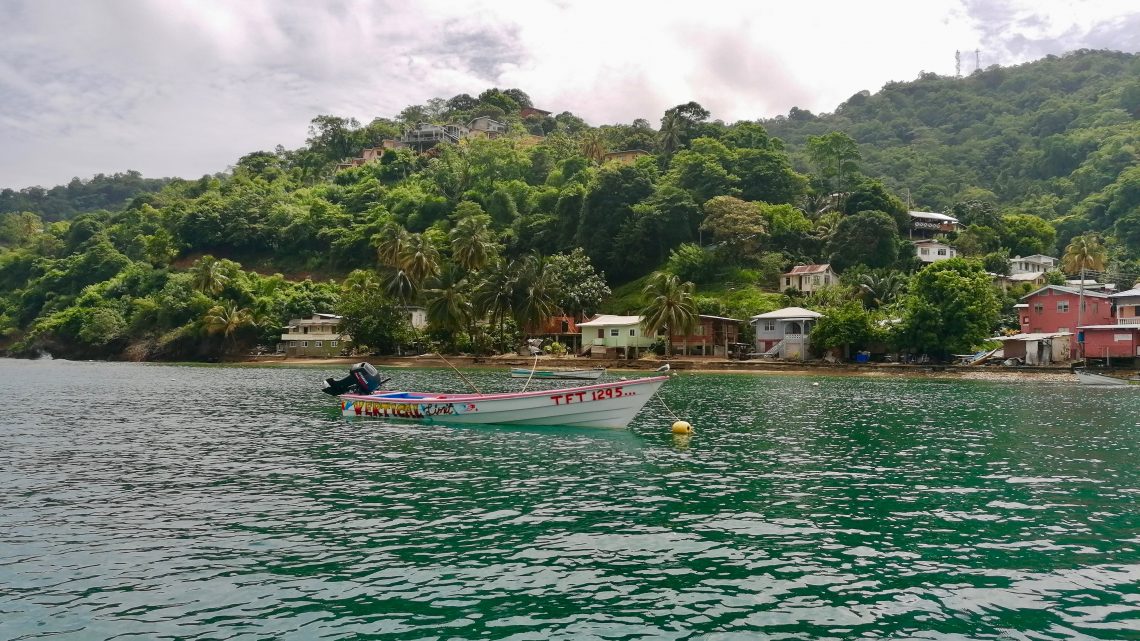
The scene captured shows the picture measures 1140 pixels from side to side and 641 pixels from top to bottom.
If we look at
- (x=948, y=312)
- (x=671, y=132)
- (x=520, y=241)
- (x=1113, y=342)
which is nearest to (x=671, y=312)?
(x=948, y=312)

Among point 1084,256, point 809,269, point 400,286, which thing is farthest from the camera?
point 809,269

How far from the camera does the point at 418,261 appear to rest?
92.6 m

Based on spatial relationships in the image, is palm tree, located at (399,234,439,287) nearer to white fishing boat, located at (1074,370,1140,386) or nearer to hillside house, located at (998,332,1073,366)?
hillside house, located at (998,332,1073,366)

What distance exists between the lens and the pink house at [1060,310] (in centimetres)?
7056

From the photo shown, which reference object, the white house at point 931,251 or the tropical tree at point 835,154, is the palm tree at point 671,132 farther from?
the white house at point 931,251

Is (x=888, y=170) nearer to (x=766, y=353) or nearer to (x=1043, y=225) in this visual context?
(x=1043, y=225)

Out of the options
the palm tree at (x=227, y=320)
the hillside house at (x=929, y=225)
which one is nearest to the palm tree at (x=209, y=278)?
the palm tree at (x=227, y=320)

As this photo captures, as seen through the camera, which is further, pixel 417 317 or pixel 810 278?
pixel 417 317

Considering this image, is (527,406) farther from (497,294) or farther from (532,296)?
(497,294)

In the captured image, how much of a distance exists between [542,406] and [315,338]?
7543cm

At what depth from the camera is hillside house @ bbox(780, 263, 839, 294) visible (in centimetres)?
9456

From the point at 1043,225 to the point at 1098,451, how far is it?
97.7m

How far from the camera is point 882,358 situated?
76312 millimetres

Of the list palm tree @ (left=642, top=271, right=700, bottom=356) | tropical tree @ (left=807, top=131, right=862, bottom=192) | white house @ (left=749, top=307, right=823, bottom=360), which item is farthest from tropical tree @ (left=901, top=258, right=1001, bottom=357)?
tropical tree @ (left=807, top=131, right=862, bottom=192)
